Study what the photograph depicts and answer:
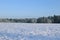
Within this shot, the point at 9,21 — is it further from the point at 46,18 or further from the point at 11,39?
the point at 11,39

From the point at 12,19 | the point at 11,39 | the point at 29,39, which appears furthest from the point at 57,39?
the point at 12,19

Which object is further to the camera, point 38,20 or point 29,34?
point 38,20

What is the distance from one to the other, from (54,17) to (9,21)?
15.4 feet

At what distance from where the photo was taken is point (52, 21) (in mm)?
12789

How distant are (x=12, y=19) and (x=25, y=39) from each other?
26.8 ft

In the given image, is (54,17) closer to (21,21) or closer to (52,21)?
(52,21)

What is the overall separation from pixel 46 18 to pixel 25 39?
7.88 meters

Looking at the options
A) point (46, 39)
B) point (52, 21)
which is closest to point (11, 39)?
point (46, 39)

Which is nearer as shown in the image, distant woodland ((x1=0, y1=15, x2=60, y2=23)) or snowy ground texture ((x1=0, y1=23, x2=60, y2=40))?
snowy ground texture ((x1=0, y1=23, x2=60, y2=40))

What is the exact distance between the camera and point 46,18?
1238 centimetres

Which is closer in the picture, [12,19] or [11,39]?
[11,39]

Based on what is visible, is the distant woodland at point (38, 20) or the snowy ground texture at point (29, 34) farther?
the distant woodland at point (38, 20)

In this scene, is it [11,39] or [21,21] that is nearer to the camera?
[11,39]

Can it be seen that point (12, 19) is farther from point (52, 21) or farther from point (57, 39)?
point (57, 39)
